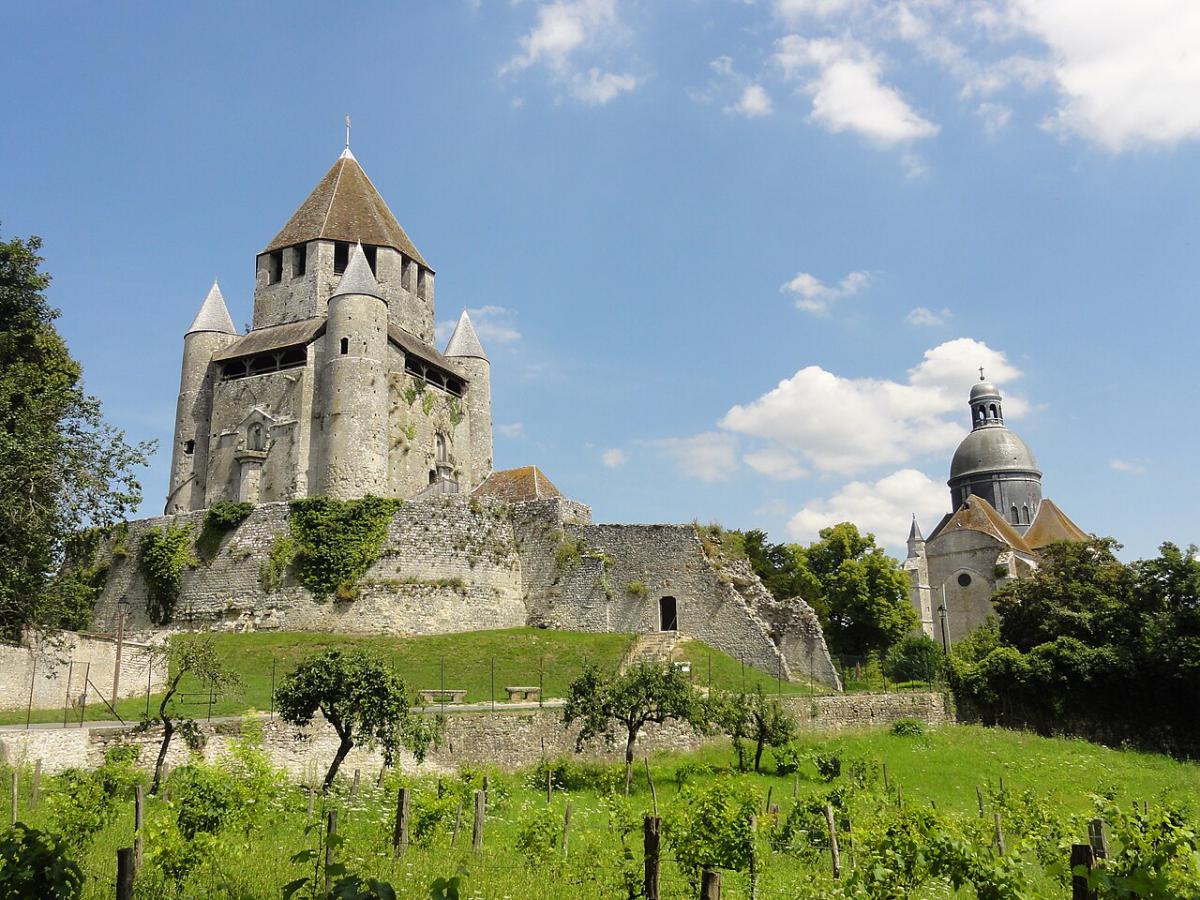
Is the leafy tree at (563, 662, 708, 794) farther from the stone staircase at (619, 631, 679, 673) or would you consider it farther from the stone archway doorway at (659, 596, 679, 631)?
the stone archway doorway at (659, 596, 679, 631)

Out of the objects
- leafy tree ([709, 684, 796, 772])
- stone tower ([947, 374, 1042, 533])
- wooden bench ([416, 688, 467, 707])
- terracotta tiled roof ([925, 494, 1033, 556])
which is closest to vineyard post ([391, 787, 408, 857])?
leafy tree ([709, 684, 796, 772])

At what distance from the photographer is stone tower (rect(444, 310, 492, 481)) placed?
161ft

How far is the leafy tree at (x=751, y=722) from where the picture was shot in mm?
22453

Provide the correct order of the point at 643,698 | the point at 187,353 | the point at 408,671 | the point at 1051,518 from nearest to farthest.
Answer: the point at 643,698
the point at 408,671
the point at 187,353
the point at 1051,518

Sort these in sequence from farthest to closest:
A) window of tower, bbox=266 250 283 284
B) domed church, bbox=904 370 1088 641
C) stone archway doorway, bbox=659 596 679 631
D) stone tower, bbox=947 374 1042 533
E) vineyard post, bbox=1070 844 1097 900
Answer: stone tower, bbox=947 374 1042 533 < domed church, bbox=904 370 1088 641 < window of tower, bbox=266 250 283 284 < stone archway doorway, bbox=659 596 679 631 < vineyard post, bbox=1070 844 1097 900

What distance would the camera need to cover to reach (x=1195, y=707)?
29.1m

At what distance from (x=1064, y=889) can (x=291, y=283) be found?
145 feet

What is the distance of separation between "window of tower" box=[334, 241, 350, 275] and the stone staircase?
26083mm

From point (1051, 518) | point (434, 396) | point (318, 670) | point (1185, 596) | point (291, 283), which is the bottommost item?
point (318, 670)

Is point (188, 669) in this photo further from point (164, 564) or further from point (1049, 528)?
point (1049, 528)

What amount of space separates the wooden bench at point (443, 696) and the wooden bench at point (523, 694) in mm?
1240

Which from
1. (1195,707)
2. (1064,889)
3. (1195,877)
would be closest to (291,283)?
(1195,707)

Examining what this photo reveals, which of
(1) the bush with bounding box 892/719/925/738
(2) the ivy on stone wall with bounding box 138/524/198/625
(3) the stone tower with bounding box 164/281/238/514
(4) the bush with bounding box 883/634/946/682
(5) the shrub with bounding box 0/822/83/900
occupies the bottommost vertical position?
(1) the bush with bounding box 892/719/925/738

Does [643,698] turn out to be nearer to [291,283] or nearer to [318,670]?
[318,670]
